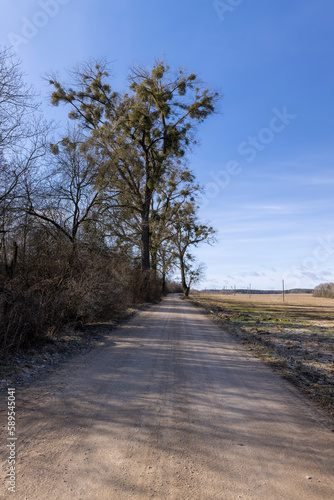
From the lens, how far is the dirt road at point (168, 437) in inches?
112

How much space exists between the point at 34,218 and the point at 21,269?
599cm

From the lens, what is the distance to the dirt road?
2.85 meters

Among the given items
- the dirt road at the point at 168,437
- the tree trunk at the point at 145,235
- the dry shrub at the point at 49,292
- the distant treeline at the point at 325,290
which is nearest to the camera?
the dirt road at the point at 168,437

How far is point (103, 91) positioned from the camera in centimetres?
2550

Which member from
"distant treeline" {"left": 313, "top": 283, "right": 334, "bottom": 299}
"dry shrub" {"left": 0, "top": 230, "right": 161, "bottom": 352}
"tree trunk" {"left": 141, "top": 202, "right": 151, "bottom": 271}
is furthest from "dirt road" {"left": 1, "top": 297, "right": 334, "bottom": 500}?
"distant treeline" {"left": 313, "top": 283, "right": 334, "bottom": 299}

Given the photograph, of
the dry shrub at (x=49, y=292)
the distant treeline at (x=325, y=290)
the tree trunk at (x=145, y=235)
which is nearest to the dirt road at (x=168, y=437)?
the dry shrub at (x=49, y=292)

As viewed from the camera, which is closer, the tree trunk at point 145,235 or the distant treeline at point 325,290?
the tree trunk at point 145,235

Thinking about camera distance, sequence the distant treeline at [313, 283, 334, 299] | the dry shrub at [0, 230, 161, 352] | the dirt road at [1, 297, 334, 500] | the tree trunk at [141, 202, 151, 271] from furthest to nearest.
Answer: the distant treeline at [313, 283, 334, 299] < the tree trunk at [141, 202, 151, 271] < the dry shrub at [0, 230, 161, 352] < the dirt road at [1, 297, 334, 500]

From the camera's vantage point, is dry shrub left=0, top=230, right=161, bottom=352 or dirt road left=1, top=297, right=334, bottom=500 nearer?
dirt road left=1, top=297, right=334, bottom=500

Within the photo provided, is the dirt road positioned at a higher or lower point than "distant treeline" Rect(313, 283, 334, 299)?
lower

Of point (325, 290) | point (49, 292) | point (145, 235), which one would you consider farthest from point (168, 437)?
point (325, 290)

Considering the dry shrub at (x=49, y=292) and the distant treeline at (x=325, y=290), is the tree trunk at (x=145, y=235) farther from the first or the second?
the distant treeline at (x=325, y=290)

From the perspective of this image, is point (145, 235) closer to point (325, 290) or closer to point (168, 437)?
point (168, 437)

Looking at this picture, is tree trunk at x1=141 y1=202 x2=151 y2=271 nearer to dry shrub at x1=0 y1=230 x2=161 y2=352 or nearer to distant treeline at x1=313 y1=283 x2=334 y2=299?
dry shrub at x1=0 y1=230 x2=161 y2=352
